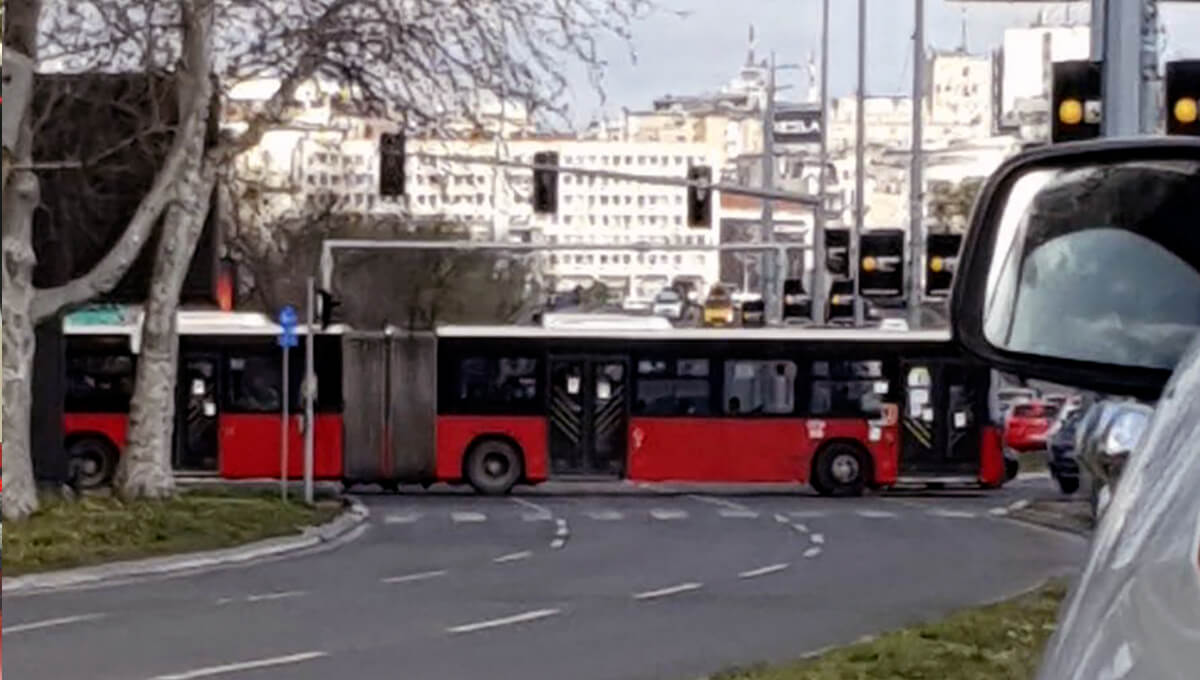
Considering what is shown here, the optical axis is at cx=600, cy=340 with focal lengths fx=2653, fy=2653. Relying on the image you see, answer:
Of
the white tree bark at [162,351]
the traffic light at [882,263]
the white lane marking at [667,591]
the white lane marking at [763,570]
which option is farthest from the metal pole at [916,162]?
the white lane marking at [667,591]

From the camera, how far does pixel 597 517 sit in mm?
37781

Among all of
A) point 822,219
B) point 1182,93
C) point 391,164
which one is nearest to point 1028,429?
point 822,219

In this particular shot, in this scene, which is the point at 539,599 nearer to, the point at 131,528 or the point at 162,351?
the point at 131,528

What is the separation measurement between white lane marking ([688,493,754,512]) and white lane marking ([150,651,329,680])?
23.6 m

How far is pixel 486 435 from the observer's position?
144ft

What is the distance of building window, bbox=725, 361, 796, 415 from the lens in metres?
43.6

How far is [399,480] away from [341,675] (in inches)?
1114

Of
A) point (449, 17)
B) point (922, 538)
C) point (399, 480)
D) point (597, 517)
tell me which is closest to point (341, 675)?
point (449, 17)

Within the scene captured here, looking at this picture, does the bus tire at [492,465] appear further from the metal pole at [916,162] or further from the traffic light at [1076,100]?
the traffic light at [1076,100]

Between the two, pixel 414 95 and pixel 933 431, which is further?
pixel 933 431

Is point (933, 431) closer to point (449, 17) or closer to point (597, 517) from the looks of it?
point (597, 517)

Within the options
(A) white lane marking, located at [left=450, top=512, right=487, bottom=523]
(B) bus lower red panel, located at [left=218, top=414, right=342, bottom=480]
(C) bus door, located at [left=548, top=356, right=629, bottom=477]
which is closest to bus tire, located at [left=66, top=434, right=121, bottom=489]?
(B) bus lower red panel, located at [left=218, top=414, right=342, bottom=480]

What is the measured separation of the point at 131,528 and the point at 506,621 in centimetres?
960

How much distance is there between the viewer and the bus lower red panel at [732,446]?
43406 mm
